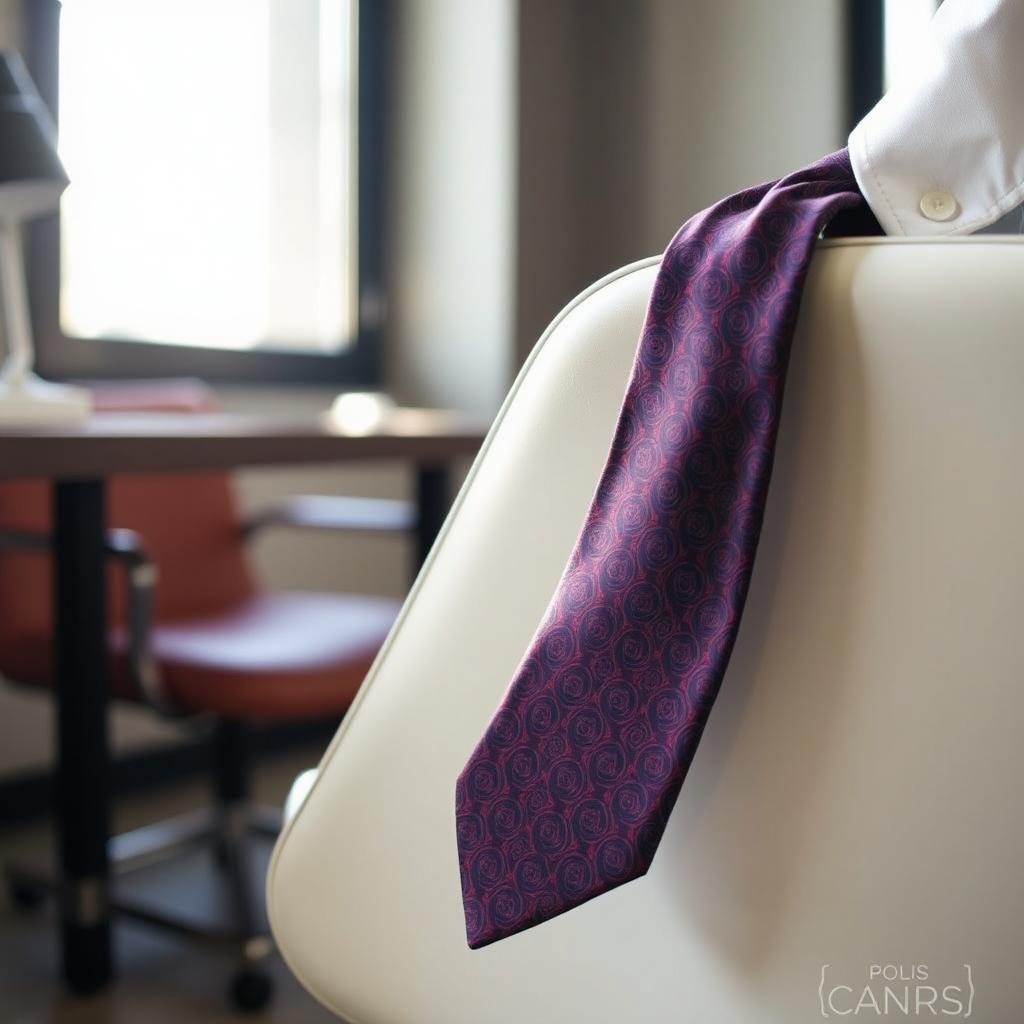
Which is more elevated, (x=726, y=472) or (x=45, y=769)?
(x=726, y=472)

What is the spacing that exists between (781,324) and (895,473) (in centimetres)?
8

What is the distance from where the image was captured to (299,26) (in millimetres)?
3014

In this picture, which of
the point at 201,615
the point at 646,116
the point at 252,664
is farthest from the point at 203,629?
the point at 646,116

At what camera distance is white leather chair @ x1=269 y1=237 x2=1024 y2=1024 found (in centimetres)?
51

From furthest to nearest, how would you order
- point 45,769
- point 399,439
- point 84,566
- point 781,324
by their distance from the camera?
point 45,769
point 399,439
point 84,566
point 781,324

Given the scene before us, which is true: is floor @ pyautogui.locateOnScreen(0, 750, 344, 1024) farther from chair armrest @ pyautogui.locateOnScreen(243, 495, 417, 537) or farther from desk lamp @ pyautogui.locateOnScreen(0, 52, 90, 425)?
desk lamp @ pyautogui.locateOnScreen(0, 52, 90, 425)

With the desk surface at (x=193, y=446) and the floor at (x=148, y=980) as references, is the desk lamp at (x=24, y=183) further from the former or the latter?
the floor at (x=148, y=980)

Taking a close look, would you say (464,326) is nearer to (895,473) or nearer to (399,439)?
(399,439)

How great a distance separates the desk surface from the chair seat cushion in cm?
27

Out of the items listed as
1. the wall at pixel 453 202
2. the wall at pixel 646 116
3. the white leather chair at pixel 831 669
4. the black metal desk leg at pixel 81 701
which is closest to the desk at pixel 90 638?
the black metal desk leg at pixel 81 701

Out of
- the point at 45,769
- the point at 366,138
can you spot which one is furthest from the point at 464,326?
the point at 45,769

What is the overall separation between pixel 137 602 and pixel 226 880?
68 cm

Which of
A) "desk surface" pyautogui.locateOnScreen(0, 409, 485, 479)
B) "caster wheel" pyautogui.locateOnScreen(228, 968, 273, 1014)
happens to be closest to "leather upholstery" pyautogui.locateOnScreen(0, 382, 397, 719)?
"desk surface" pyautogui.locateOnScreen(0, 409, 485, 479)

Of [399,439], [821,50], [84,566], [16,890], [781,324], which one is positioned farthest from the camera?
[821,50]
